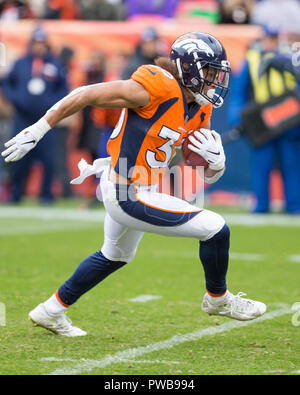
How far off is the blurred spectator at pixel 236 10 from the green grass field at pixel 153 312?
425cm

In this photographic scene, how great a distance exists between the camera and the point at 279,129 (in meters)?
9.78

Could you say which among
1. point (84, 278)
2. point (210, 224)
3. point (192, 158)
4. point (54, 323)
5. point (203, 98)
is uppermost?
point (203, 98)

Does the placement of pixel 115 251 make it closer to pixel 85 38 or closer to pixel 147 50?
pixel 147 50

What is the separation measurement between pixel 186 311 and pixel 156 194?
109cm

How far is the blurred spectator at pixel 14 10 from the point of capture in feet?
41.0

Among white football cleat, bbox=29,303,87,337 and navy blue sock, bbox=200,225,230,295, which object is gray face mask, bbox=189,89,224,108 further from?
white football cleat, bbox=29,303,87,337

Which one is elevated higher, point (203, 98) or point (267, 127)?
point (203, 98)

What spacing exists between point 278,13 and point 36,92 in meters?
3.34

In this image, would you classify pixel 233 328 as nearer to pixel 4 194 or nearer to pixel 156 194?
pixel 156 194

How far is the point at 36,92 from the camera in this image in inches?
424

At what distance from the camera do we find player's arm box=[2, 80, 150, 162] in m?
3.75

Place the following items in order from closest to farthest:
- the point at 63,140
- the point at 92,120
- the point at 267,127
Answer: the point at 267,127 → the point at 92,120 → the point at 63,140

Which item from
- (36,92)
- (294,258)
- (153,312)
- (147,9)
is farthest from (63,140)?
(153,312)

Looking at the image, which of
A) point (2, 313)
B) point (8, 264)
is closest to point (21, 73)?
point (8, 264)
